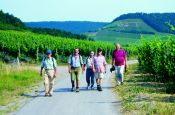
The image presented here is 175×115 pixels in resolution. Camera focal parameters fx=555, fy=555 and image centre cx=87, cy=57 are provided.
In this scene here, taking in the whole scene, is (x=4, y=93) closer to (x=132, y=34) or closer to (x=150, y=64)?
(x=150, y=64)

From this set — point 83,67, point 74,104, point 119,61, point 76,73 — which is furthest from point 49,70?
point 119,61

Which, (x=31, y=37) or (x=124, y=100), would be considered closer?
(x=124, y=100)

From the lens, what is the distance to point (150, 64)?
33.5m

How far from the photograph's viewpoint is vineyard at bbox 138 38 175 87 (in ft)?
85.6

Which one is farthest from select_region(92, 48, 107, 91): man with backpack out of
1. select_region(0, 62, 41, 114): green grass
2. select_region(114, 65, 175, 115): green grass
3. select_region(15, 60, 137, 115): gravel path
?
select_region(0, 62, 41, 114): green grass

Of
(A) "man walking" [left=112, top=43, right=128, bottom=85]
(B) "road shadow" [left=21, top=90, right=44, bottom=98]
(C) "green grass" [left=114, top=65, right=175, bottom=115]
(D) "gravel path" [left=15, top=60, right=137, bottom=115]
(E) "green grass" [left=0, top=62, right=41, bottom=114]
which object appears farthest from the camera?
(A) "man walking" [left=112, top=43, right=128, bottom=85]

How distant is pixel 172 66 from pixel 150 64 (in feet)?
24.9

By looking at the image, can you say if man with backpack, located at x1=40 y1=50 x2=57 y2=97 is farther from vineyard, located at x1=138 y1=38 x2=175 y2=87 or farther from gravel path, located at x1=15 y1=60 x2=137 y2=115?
vineyard, located at x1=138 y1=38 x2=175 y2=87

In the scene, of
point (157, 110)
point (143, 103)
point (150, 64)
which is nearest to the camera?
point (157, 110)

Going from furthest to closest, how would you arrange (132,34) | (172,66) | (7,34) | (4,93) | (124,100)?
1. (132,34)
2. (7,34)
3. (172,66)
4. (4,93)
5. (124,100)

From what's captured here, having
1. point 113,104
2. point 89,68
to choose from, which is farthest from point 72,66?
point 113,104

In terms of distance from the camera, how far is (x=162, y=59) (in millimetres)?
28672

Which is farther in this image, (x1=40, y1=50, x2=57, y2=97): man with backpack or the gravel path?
(x1=40, y1=50, x2=57, y2=97): man with backpack

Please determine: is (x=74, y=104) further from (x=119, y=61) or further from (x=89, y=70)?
(x=119, y=61)
